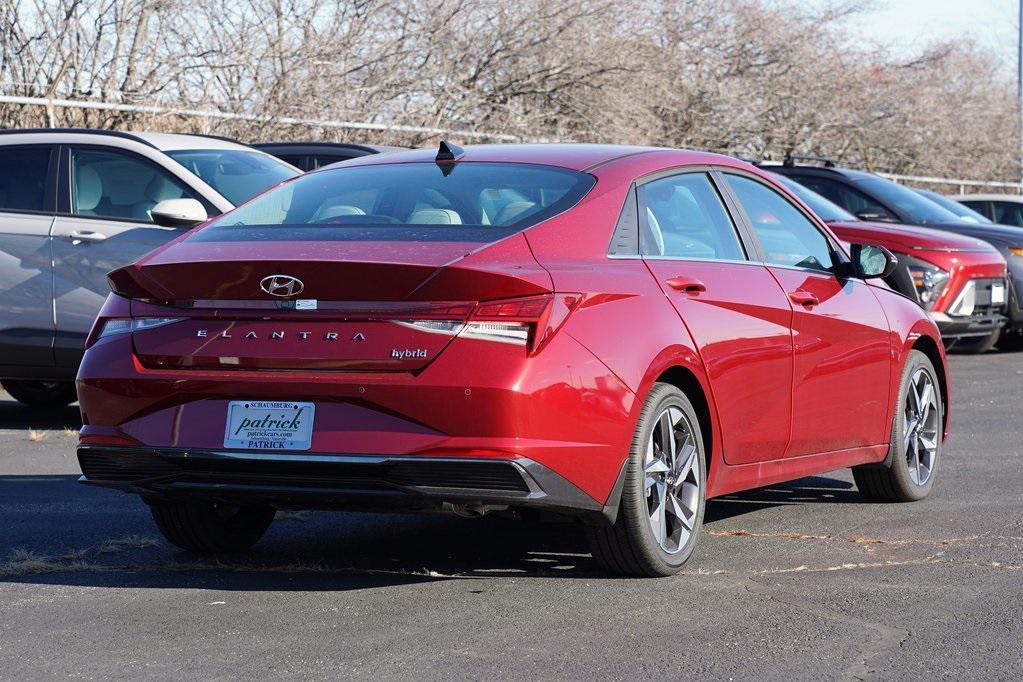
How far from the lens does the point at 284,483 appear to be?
4.98 meters

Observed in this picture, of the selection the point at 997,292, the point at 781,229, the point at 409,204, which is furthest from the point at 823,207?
the point at 409,204

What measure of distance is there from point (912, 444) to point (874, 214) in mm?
8108

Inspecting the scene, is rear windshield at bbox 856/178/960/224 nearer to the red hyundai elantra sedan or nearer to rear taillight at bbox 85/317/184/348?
the red hyundai elantra sedan

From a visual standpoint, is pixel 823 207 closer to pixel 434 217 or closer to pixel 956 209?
pixel 956 209

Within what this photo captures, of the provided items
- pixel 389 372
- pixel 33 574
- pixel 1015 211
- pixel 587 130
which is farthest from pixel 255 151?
pixel 587 130

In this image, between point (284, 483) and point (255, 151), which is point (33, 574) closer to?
point (284, 483)

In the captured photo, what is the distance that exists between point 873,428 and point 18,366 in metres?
5.31

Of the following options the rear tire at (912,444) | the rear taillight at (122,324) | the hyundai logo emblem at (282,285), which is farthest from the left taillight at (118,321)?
the rear tire at (912,444)

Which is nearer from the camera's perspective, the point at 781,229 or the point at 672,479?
the point at 672,479

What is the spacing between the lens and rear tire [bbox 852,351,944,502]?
7223mm

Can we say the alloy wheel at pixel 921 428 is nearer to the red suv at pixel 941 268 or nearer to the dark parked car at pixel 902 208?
the red suv at pixel 941 268

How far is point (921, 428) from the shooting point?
7.53 m

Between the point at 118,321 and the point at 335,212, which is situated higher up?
the point at 335,212

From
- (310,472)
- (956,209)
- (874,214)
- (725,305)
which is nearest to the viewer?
(310,472)
